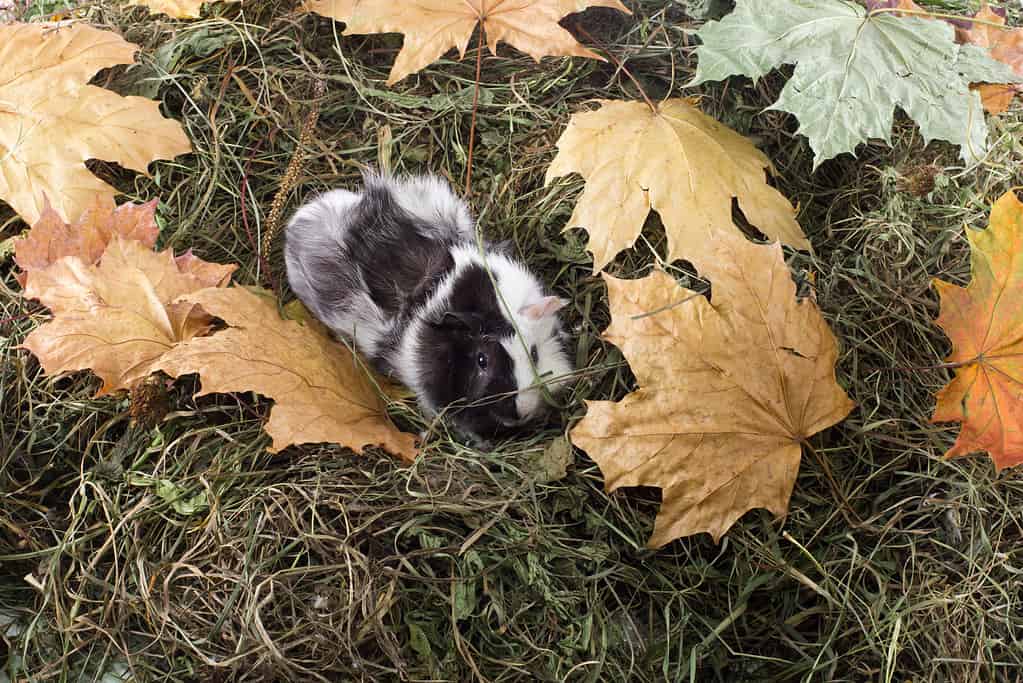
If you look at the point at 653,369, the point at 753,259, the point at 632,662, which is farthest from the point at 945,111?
the point at 632,662

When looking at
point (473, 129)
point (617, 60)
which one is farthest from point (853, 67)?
point (473, 129)

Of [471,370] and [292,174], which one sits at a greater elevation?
[292,174]

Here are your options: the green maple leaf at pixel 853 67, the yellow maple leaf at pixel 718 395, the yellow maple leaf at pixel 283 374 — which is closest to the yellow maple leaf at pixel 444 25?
the green maple leaf at pixel 853 67

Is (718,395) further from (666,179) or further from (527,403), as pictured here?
(666,179)

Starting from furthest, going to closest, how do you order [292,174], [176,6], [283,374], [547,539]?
[176,6] < [292,174] < [283,374] < [547,539]

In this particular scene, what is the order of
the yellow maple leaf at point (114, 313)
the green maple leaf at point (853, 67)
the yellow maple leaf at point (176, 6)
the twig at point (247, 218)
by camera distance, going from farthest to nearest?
the yellow maple leaf at point (176, 6) < the twig at point (247, 218) < the green maple leaf at point (853, 67) < the yellow maple leaf at point (114, 313)

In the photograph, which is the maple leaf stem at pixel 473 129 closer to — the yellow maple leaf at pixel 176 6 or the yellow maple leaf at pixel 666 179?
the yellow maple leaf at pixel 666 179
